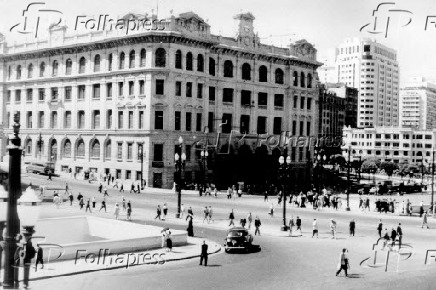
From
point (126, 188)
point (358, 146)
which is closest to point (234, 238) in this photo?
point (126, 188)

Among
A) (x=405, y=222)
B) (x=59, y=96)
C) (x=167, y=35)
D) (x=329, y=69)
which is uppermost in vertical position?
(x=329, y=69)

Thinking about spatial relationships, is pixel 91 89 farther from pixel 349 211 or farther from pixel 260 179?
pixel 349 211

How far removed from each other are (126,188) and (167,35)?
17.0 metres

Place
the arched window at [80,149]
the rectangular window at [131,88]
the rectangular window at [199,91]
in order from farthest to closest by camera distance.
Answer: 1. the arched window at [80,149]
2. the rectangular window at [199,91]
3. the rectangular window at [131,88]

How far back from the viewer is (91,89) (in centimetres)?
7062

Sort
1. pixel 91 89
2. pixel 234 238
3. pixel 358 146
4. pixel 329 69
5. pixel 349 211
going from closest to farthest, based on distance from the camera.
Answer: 1. pixel 234 238
2. pixel 349 211
3. pixel 91 89
4. pixel 358 146
5. pixel 329 69

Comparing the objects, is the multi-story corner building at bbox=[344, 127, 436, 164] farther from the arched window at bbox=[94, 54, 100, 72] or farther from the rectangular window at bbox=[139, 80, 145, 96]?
the rectangular window at bbox=[139, 80, 145, 96]

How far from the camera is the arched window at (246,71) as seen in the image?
249 feet

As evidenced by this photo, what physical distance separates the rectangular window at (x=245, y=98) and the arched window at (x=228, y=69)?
3043 mm

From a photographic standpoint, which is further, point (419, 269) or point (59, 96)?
point (59, 96)

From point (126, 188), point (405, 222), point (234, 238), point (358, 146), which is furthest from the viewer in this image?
point (358, 146)

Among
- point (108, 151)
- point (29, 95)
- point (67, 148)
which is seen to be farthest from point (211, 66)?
point (29, 95)

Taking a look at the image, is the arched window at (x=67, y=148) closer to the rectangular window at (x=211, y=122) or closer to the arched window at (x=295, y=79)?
the rectangular window at (x=211, y=122)

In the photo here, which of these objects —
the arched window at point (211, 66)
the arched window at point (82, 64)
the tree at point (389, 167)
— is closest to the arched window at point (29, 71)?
the arched window at point (82, 64)
